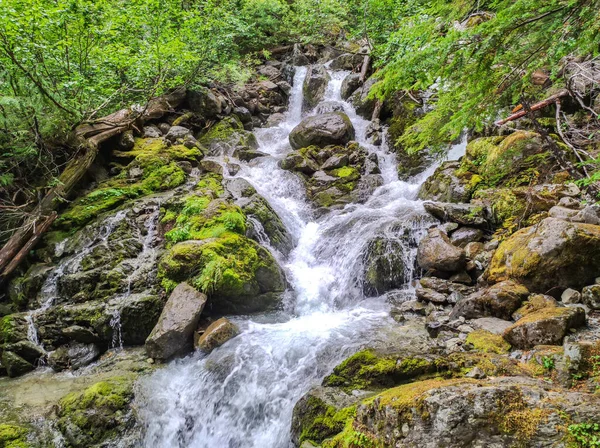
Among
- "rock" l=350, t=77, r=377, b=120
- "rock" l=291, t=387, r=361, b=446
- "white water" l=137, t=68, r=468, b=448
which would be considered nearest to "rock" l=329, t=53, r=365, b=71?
"rock" l=350, t=77, r=377, b=120

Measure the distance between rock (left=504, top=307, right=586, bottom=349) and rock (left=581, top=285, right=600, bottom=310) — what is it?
2.65 feet

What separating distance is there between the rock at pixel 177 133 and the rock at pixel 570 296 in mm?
13498

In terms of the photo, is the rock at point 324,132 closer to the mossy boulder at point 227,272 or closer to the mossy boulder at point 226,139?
the mossy boulder at point 226,139

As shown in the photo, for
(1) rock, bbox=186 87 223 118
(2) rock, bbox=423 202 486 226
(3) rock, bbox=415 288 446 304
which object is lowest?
(3) rock, bbox=415 288 446 304

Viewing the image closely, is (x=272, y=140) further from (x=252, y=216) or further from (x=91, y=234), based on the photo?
(x=91, y=234)

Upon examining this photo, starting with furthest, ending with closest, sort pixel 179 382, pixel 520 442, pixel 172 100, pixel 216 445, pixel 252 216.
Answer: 1. pixel 172 100
2. pixel 252 216
3. pixel 179 382
4. pixel 216 445
5. pixel 520 442

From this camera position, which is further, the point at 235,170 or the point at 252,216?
the point at 235,170

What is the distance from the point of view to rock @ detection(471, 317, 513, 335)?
529 cm

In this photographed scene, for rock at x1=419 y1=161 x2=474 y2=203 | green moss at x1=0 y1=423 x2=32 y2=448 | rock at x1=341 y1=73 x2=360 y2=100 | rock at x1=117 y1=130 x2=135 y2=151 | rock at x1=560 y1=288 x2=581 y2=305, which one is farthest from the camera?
rock at x1=341 y1=73 x2=360 y2=100

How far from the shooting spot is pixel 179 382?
5.80 m

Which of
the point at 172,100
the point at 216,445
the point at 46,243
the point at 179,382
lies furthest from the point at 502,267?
the point at 172,100

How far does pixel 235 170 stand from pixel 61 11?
6.56 metres

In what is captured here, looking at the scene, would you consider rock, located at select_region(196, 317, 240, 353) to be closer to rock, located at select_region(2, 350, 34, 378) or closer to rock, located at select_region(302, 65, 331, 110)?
rock, located at select_region(2, 350, 34, 378)

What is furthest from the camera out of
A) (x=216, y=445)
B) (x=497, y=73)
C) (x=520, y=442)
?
(x=216, y=445)
